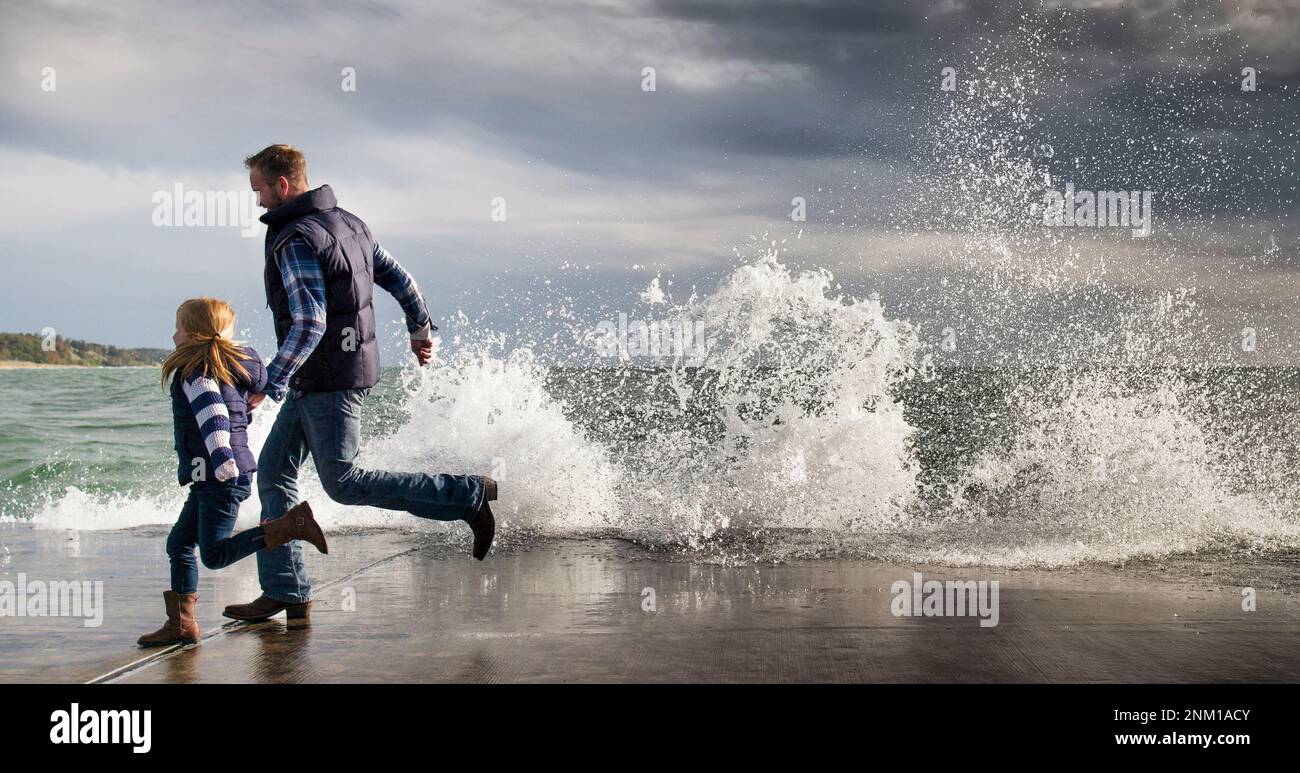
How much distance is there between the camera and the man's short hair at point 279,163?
4.78m

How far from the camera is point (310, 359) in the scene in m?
4.70

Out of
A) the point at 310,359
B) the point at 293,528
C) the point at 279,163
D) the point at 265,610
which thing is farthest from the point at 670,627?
the point at 279,163

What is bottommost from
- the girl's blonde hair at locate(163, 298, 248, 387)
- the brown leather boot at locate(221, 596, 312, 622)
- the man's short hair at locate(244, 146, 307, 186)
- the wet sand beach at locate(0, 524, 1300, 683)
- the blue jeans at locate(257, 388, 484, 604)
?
the wet sand beach at locate(0, 524, 1300, 683)

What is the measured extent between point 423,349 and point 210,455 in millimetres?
1424

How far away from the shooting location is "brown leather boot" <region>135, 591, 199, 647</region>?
4398mm

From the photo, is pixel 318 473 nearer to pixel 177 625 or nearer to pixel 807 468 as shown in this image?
pixel 177 625

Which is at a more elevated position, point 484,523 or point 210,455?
point 210,455

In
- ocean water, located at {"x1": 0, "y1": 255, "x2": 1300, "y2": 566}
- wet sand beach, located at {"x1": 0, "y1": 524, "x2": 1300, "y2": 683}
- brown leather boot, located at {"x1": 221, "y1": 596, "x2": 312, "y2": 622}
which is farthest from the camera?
ocean water, located at {"x1": 0, "y1": 255, "x2": 1300, "y2": 566}

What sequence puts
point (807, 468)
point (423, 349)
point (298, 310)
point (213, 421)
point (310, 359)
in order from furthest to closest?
point (807, 468)
point (423, 349)
point (310, 359)
point (298, 310)
point (213, 421)

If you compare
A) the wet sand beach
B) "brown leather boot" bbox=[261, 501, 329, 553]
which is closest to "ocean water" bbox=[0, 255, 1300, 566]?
the wet sand beach

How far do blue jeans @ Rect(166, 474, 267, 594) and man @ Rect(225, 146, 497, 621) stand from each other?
185 millimetres

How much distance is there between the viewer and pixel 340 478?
15.5 ft

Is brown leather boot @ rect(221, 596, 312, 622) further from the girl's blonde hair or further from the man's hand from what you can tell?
the man's hand

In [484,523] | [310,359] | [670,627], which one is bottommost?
[670,627]
